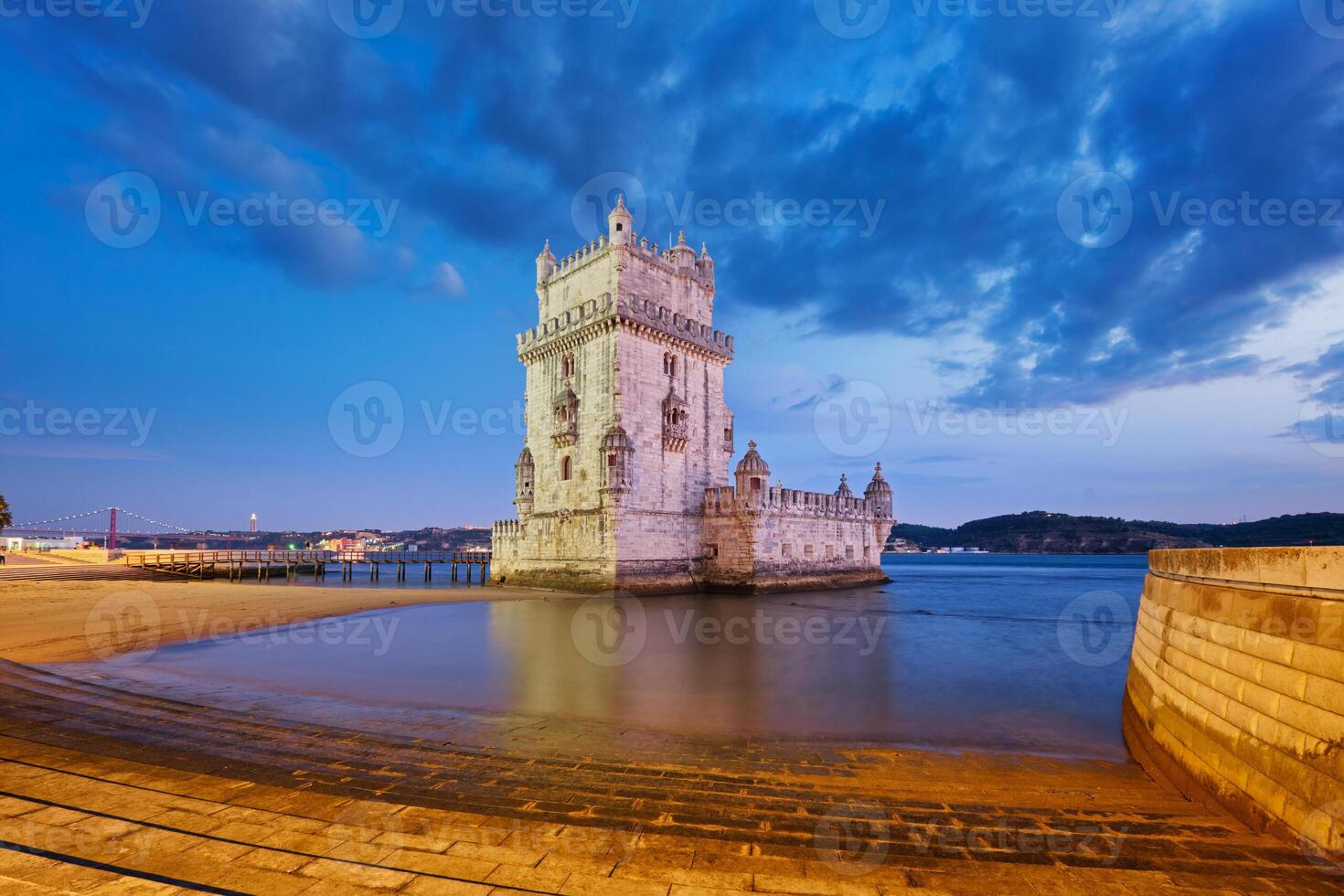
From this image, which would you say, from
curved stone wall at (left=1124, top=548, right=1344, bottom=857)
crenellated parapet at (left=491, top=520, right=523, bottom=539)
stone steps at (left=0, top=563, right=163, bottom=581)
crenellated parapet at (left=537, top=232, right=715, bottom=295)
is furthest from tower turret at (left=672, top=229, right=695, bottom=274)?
stone steps at (left=0, top=563, right=163, bottom=581)

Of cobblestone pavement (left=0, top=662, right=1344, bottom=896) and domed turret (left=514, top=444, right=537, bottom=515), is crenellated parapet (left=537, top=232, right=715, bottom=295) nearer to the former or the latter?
domed turret (left=514, top=444, right=537, bottom=515)

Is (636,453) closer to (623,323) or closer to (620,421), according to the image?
(620,421)

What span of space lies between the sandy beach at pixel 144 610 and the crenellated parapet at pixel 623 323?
1481 centimetres

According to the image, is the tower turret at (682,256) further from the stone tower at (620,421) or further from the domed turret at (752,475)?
the domed turret at (752,475)

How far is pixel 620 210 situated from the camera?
33.5 m

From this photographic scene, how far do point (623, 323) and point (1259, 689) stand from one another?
2933cm

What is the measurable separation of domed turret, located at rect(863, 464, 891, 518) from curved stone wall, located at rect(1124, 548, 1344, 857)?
38.2m

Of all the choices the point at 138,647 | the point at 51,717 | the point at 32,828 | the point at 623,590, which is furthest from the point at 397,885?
the point at 623,590

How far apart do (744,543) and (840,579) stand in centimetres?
1169

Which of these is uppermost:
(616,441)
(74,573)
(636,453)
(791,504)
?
(616,441)

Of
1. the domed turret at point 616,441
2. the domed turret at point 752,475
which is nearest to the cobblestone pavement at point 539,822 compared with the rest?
the domed turret at point 616,441

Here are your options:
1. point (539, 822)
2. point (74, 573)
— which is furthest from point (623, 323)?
point (74, 573)

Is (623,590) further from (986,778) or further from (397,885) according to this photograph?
(397,885)

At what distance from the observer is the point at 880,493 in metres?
46.3
